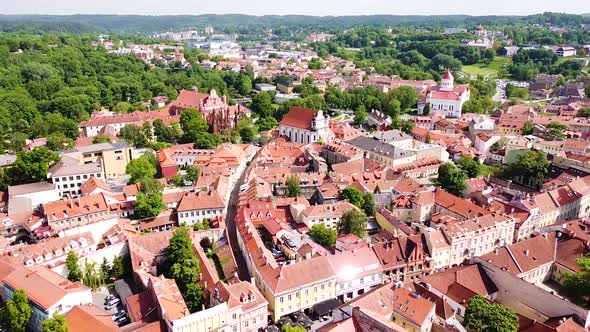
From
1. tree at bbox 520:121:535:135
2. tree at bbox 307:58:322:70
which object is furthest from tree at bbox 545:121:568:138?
tree at bbox 307:58:322:70

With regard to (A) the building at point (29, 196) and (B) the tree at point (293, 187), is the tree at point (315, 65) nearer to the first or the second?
(B) the tree at point (293, 187)

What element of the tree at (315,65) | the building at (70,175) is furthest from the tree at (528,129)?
the tree at (315,65)

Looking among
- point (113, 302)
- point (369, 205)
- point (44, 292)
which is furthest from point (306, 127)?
point (44, 292)

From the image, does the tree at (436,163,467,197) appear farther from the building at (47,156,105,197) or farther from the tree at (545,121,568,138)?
the building at (47,156,105,197)

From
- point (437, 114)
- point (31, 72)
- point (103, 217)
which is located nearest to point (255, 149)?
point (103, 217)

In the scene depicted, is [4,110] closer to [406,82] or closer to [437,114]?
[437,114]

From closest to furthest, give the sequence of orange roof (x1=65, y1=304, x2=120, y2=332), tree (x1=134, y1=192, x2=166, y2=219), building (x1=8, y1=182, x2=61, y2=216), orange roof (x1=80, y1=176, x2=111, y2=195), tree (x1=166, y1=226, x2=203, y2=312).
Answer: orange roof (x1=65, y1=304, x2=120, y2=332), tree (x1=166, y1=226, x2=203, y2=312), tree (x1=134, y1=192, x2=166, y2=219), building (x1=8, y1=182, x2=61, y2=216), orange roof (x1=80, y1=176, x2=111, y2=195)
